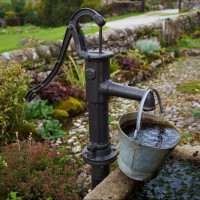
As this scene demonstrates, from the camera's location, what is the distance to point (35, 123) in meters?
3.69

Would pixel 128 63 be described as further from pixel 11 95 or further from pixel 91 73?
pixel 91 73

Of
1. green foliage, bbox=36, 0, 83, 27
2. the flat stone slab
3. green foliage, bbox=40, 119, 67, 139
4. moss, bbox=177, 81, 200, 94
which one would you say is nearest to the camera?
the flat stone slab

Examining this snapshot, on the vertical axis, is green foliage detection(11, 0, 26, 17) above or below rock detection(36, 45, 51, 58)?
above

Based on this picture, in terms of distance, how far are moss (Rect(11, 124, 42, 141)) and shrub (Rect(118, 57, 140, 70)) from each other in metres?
3.27

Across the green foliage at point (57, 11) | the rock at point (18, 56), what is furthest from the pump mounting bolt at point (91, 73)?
the green foliage at point (57, 11)

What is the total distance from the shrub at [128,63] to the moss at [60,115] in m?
2.57

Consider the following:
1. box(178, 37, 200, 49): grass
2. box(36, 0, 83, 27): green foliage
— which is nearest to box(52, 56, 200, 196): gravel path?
box(178, 37, 200, 49): grass

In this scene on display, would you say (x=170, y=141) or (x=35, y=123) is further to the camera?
(x=35, y=123)

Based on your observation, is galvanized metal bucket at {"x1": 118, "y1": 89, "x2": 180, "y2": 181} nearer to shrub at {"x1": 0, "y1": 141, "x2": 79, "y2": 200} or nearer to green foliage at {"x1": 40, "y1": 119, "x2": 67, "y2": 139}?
shrub at {"x1": 0, "y1": 141, "x2": 79, "y2": 200}

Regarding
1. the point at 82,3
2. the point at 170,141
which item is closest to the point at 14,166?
the point at 170,141

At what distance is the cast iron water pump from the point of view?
1447 mm

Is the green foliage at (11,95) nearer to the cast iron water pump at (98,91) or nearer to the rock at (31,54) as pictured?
the rock at (31,54)

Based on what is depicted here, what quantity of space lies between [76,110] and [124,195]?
2.83 m

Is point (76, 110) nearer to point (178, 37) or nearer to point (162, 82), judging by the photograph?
point (162, 82)
